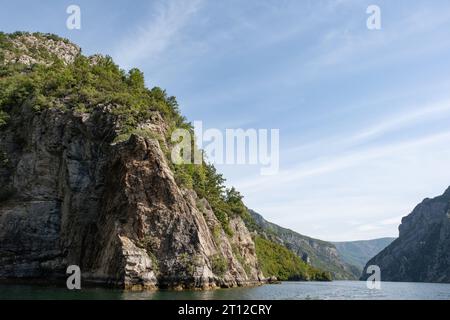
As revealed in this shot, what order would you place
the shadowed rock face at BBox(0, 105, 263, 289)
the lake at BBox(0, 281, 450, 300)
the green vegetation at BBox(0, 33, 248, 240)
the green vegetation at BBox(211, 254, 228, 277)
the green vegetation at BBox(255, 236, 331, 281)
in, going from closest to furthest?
the lake at BBox(0, 281, 450, 300) < the shadowed rock face at BBox(0, 105, 263, 289) < the green vegetation at BBox(211, 254, 228, 277) < the green vegetation at BBox(0, 33, 248, 240) < the green vegetation at BBox(255, 236, 331, 281)

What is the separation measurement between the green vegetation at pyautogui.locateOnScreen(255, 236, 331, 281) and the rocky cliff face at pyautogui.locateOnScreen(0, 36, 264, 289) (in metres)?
90.7

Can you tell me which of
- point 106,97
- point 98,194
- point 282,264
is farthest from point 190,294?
point 282,264

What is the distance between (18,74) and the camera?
7819cm

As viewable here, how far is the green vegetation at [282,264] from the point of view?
154 meters

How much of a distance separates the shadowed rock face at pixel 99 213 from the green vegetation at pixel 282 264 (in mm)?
91935

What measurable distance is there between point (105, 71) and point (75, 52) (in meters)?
42.2

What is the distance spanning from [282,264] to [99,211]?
4629 inches

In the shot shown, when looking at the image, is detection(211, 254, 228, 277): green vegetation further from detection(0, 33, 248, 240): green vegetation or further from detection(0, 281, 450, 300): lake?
detection(0, 33, 248, 240): green vegetation

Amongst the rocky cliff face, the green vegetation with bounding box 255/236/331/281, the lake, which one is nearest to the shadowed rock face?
the rocky cliff face

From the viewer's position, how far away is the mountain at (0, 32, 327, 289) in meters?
50.9

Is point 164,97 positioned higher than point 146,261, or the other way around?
point 164,97

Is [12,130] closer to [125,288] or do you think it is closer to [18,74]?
[18,74]
